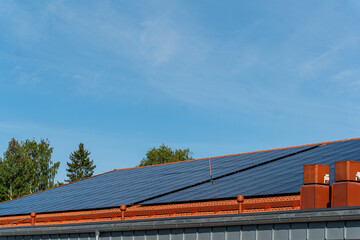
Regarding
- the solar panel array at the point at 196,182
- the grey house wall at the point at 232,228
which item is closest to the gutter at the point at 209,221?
the grey house wall at the point at 232,228

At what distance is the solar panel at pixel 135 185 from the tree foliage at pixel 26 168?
53.7 m

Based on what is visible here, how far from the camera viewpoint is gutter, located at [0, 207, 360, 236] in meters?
12.5

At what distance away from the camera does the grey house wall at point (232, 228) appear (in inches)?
495

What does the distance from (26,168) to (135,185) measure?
72.0m

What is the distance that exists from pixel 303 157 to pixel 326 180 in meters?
9.75

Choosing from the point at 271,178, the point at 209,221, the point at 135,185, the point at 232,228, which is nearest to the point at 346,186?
the point at 232,228

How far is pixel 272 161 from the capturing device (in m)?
26.3

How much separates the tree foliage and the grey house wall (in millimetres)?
69674

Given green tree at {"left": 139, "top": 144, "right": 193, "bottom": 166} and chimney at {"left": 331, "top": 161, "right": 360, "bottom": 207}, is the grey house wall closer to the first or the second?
chimney at {"left": 331, "top": 161, "right": 360, "bottom": 207}

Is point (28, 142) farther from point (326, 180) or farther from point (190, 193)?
point (326, 180)

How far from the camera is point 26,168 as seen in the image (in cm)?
9725

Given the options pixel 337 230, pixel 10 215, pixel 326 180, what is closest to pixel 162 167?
pixel 10 215

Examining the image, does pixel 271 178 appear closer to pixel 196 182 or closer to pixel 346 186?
pixel 196 182

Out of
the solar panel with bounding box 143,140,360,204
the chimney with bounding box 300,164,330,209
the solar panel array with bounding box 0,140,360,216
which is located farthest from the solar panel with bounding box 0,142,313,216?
the chimney with bounding box 300,164,330,209
